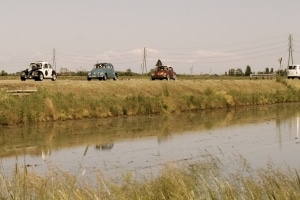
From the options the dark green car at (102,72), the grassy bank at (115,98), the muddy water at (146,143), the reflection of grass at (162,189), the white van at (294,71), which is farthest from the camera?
the white van at (294,71)

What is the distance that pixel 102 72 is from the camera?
4956 cm

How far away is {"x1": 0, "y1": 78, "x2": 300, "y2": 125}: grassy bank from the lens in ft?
104

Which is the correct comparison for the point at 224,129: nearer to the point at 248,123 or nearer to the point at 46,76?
the point at 248,123

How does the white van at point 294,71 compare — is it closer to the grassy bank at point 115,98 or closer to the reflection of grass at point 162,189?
the grassy bank at point 115,98

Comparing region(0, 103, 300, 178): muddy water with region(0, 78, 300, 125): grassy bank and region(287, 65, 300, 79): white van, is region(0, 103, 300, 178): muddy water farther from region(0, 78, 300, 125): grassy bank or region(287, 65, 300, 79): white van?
region(287, 65, 300, 79): white van

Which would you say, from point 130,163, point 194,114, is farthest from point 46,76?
point 130,163

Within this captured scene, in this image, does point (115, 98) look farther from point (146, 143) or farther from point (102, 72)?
point (146, 143)

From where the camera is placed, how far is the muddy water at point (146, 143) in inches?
697

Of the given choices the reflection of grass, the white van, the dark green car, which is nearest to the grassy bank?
the dark green car

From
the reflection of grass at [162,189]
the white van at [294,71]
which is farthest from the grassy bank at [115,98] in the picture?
the reflection of grass at [162,189]

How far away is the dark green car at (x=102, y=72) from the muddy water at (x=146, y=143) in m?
13.5

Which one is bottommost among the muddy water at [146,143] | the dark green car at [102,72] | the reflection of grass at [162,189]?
the muddy water at [146,143]

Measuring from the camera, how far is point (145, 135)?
27.1 m

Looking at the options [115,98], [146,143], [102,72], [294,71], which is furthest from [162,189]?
[294,71]
